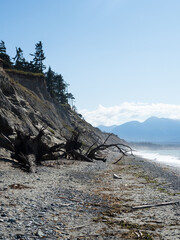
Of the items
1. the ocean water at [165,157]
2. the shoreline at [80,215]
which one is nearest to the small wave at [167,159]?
the ocean water at [165,157]

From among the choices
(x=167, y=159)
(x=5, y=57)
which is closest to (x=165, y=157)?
(x=167, y=159)

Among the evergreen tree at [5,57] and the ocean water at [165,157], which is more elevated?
the evergreen tree at [5,57]

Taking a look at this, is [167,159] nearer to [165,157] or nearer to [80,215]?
[165,157]

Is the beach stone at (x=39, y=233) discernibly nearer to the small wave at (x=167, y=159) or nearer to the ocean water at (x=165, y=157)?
the ocean water at (x=165, y=157)

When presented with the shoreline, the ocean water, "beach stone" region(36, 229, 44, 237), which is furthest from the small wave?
"beach stone" region(36, 229, 44, 237)

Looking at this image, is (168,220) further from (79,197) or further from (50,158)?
(50,158)

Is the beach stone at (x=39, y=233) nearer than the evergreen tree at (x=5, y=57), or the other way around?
the beach stone at (x=39, y=233)

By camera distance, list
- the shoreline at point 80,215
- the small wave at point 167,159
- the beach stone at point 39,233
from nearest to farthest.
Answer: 1. the beach stone at point 39,233
2. the shoreline at point 80,215
3. the small wave at point 167,159

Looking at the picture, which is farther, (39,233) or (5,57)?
(5,57)

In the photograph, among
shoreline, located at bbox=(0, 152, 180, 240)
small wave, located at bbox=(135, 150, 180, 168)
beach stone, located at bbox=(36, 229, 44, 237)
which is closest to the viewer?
beach stone, located at bbox=(36, 229, 44, 237)

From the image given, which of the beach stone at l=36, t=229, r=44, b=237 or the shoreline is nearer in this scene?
the beach stone at l=36, t=229, r=44, b=237

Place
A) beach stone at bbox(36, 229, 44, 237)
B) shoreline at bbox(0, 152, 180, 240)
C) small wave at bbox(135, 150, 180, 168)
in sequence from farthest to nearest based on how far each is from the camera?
small wave at bbox(135, 150, 180, 168) < shoreline at bbox(0, 152, 180, 240) < beach stone at bbox(36, 229, 44, 237)

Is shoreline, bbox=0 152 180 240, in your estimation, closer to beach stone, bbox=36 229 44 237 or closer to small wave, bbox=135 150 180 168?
beach stone, bbox=36 229 44 237

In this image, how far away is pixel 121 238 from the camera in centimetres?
576
